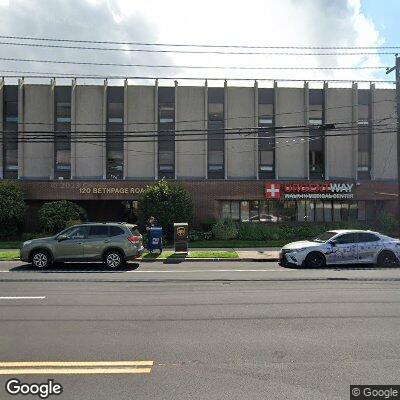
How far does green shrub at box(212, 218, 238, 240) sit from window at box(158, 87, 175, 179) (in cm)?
619

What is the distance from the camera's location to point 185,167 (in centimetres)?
3022

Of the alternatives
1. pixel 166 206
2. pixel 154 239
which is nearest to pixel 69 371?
pixel 154 239

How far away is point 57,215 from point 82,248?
11.7 m

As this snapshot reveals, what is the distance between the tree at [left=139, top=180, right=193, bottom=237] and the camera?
81.4 ft

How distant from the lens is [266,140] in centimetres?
3036

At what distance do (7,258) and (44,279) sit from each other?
6.43m

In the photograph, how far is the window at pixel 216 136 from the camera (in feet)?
99.6

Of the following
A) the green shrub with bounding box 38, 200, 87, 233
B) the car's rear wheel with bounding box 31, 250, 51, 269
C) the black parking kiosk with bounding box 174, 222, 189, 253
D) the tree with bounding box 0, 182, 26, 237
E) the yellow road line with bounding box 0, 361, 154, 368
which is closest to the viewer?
the yellow road line with bounding box 0, 361, 154, 368

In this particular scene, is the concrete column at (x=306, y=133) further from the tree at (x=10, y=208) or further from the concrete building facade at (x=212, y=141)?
the tree at (x=10, y=208)

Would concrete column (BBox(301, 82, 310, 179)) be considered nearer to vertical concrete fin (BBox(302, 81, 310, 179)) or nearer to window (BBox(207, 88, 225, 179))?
vertical concrete fin (BBox(302, 81, 310, 179))

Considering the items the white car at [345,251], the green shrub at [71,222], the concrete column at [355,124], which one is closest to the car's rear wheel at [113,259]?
the white car at [345,251]

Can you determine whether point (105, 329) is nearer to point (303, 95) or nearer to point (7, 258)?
point (7, 258)

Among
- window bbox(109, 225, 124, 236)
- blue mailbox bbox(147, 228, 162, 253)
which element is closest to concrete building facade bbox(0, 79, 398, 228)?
blue mailbox bbox(147, 228, 162, 253)

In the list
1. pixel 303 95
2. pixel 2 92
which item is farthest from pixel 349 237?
pixel 2 92
